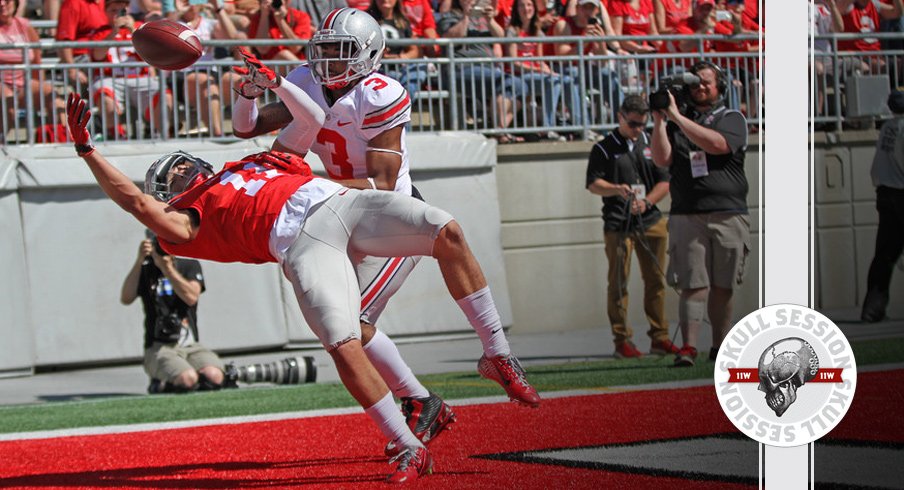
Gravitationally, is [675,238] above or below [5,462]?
above

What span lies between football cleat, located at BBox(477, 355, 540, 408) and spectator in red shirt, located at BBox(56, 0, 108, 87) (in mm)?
5713

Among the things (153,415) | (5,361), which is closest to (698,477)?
(153,415)

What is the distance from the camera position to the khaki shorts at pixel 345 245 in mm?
4082

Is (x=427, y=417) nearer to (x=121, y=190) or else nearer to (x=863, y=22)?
(x=121, y=190)

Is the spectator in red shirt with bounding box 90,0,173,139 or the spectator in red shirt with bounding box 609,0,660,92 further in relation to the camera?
the spectator in red shirt with bounding box 609,0,660,92

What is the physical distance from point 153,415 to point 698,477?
3.61 m

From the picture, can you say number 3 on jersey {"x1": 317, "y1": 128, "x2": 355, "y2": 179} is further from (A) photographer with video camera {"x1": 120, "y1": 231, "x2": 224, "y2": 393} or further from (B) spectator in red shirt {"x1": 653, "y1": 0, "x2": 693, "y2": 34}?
(B) spectator in red shirt {"x1": 653, "y1": 0, "x2": 693, "y2": 34}

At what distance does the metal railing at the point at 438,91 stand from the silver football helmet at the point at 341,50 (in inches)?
173

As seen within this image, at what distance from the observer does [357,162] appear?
4.93m

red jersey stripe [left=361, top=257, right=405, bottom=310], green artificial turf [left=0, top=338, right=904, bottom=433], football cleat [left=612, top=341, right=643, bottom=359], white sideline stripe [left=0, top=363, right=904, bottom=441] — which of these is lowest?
football cleat [left=612, top=341, right=643, bottom=359]

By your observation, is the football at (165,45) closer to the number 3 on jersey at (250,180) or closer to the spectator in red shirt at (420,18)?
the number 3 on jersey at (250,180)

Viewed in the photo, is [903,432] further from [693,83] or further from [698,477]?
[693,83]

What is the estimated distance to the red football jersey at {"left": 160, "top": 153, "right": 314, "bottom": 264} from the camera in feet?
13.8

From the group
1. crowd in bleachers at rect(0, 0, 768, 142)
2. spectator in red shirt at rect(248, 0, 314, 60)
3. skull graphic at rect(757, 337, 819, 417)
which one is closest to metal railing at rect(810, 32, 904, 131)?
skull graphic at rect(757, 337, 819, 417)
